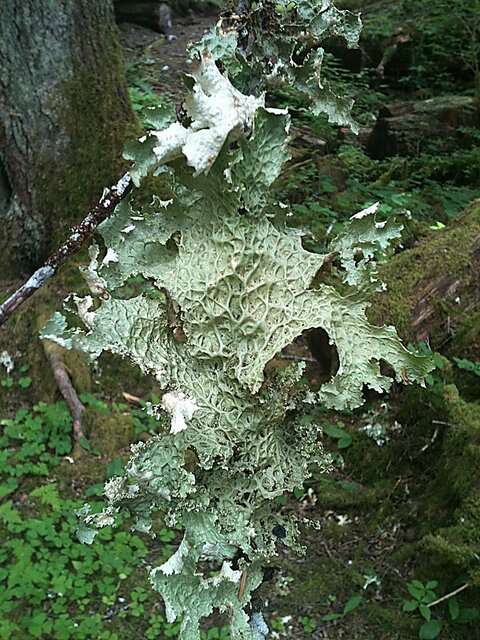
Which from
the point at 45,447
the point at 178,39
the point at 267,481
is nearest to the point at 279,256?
the point at 267,481

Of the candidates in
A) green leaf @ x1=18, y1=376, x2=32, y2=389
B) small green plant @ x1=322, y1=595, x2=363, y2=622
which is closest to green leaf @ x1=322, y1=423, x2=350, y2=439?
small green plant @ x1=322, y1=595, x2=363, y2=622

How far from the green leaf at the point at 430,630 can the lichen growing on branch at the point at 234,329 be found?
1369 millimetres

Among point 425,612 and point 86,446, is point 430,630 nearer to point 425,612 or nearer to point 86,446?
point 425,612

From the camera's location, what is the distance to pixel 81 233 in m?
0.90

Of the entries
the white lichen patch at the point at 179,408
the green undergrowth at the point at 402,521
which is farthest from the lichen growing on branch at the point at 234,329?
the green undergrowth at the point at 402,521

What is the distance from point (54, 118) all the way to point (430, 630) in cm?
253

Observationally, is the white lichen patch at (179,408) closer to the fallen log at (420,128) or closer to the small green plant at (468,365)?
the small green plant at (468,365)

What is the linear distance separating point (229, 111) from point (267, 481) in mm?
415

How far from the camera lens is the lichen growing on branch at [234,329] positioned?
2.29 feet

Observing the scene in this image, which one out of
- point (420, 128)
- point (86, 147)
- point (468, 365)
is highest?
point (86, 147)

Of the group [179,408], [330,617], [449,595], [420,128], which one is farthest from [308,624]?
[420,128]

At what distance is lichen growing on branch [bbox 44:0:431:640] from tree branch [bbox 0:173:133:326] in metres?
0.07

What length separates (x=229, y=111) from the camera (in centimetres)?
61

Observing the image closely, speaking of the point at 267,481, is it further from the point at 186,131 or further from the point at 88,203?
the point at 88,203
